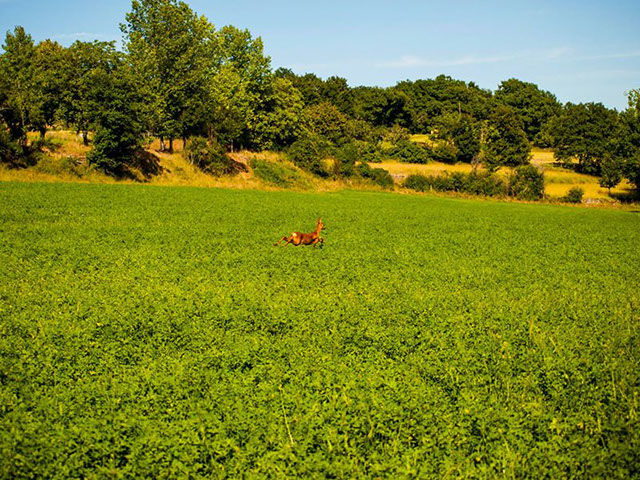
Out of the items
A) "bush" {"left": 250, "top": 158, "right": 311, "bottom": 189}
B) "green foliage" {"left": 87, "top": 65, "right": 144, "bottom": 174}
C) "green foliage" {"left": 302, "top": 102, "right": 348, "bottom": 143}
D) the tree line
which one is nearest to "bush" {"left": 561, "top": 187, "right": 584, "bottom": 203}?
the tree line

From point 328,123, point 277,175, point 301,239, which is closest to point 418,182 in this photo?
point 277,175

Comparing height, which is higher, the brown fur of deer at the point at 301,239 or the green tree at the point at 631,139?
the green tree at the point at 631,139

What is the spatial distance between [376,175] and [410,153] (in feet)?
61.1

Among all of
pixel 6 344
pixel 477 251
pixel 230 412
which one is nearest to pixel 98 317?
pixel 6 344

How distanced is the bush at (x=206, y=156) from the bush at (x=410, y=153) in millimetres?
35868

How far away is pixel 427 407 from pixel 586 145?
299 feet

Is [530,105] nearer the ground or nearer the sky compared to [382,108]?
nearer the sky

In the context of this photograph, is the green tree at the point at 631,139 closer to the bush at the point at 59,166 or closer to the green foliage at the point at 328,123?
the green foliage at the point at 328,123

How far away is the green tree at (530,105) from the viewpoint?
378ft

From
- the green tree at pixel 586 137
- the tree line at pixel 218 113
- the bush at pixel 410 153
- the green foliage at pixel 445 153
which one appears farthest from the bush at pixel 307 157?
the green tree at pixel 586 137

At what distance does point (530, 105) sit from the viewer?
388 ft

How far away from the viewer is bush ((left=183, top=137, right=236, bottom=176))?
5619 centimetres

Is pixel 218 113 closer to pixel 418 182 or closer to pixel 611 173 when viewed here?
pixel 418 182

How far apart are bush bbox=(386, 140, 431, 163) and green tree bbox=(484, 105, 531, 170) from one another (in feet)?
32.1
